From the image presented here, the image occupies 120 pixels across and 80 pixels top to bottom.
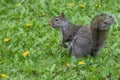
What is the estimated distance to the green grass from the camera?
6680 millimetres

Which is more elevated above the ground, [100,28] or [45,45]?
[100,28]

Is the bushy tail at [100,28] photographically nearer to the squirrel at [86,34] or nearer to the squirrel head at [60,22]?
the squirrel at [86,34]

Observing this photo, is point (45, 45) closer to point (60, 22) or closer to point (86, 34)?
point (60, 22)

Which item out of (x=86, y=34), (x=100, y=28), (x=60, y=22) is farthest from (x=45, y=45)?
(x=100, y=28)

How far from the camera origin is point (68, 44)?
7.33 meters

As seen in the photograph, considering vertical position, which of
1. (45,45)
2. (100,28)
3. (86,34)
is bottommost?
(45,45)

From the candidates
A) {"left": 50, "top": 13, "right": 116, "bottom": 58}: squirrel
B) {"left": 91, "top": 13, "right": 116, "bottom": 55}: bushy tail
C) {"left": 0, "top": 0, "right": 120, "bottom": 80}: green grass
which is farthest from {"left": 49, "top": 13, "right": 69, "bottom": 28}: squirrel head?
{"left": 91, "top": 13, "right": 116, "bottom": 55}: bushy tail

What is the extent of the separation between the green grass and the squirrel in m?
0.13

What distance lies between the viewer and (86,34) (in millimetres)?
7020

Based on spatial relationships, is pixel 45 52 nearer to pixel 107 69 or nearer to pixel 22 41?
pixel 22 41

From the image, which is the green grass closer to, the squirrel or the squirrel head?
the squirrel

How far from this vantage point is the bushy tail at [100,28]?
6.57 meters

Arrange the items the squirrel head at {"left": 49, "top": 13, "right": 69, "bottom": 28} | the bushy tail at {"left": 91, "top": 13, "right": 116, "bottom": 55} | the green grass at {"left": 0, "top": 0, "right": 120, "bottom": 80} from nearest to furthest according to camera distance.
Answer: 1. the bushy tail at {"left": 91, "top": 13, "right": 116, "bottom": 55}
2. the green grass at {"left": 0, "top": 0, "right": 120, "bottom": 80}
3. the squirrel head at {"left": 49, "top": 13, "right": 69, "bottom": 28}

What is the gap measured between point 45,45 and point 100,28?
1.22 m
